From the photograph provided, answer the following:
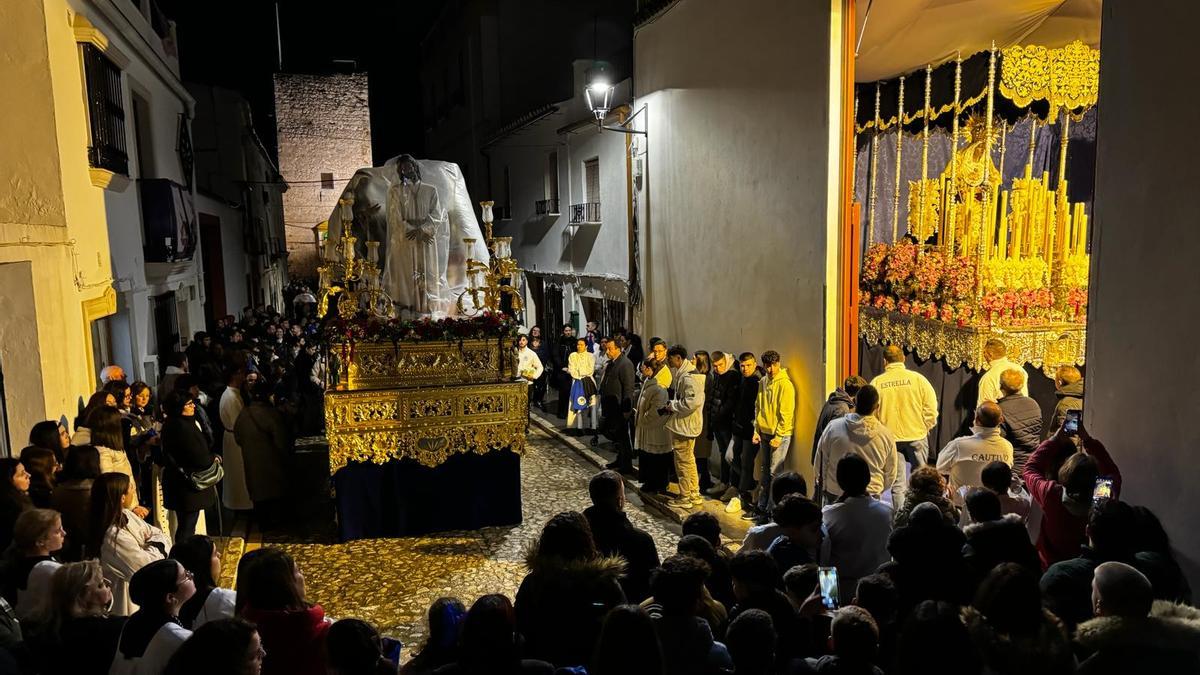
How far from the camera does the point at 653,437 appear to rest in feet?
29.9

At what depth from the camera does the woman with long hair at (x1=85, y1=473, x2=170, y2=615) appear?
4520 mm

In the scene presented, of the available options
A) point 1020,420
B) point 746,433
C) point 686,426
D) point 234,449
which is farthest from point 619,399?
point 1020,420

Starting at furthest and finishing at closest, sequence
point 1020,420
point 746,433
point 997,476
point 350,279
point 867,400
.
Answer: point 746,433
point 350,279
point 1020,420
point 867,400
point 997,476

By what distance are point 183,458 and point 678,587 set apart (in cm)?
523

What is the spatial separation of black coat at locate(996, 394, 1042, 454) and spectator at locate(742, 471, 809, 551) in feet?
9.95

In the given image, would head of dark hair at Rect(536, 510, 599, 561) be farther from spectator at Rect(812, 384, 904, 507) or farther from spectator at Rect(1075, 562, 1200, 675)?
spectator at Rect(812, 384, 904, 507)

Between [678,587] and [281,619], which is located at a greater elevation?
[678,587]

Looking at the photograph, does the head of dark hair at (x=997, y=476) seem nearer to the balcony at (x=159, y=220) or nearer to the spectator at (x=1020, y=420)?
the spectator at (x=1020, y=420)

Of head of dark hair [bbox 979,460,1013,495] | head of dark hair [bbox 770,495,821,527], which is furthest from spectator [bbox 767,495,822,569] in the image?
head of dark hair [bbox 979,460,1013,495]

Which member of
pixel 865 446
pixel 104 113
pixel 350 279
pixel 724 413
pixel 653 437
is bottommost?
pixel 653 437

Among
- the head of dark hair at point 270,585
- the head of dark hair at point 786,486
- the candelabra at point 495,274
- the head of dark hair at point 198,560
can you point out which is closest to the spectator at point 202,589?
the head of dark hair at point 198,560

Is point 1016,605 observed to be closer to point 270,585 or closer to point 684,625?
point 684,625

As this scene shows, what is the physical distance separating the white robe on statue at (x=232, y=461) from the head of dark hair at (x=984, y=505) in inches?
265

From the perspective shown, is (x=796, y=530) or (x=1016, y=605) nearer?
(x=1016, y=605)
